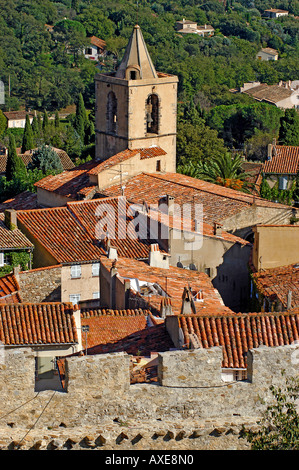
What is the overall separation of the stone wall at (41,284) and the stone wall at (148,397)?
12907 mm

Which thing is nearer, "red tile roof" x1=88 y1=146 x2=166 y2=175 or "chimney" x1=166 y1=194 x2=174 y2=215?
"chimney" x1=166 y1=194 x2=174 y2=215

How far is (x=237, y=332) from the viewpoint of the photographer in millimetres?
17922

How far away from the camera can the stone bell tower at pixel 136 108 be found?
126 feet

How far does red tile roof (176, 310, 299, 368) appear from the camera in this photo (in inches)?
690

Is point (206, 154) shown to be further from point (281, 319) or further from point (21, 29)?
point (21, 29)

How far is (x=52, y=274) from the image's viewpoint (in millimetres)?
27641

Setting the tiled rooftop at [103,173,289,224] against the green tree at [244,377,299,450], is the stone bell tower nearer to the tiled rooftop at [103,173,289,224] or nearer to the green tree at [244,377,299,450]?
the tiled rooftop at [103,173,289,224]

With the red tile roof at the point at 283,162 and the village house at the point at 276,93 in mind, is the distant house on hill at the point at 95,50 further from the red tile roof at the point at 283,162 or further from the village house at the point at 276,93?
the red tile roof at the point at 283,162

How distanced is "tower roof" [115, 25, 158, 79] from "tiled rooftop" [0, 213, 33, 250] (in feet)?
35.4

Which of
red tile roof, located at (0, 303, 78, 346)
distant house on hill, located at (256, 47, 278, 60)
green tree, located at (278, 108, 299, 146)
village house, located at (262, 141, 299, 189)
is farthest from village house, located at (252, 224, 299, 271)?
distant house on hill, located at (256, 47, 278, 60)

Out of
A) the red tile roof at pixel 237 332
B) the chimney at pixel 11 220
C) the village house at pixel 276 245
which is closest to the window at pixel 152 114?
the chimney at pixel 11 220

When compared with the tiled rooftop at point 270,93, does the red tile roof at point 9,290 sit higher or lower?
higher

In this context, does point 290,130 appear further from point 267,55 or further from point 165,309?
point 267,55

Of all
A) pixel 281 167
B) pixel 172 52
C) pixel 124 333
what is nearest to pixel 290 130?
pixel 281 167
